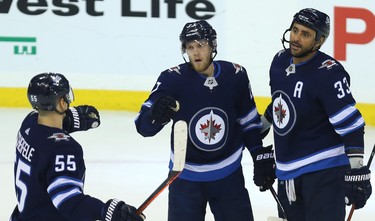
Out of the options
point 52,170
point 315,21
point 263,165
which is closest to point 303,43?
point 315,21

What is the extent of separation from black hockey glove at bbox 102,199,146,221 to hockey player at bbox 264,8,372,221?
2.73ft

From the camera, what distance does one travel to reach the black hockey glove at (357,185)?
3.32 metres

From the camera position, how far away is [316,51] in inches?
136

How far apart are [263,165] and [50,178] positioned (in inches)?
41.1

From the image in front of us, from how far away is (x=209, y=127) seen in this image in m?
3.50

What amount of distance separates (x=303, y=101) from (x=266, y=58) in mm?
3688

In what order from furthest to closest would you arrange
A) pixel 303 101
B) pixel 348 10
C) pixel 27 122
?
pixel 348 10, pixel 303 101, pixel 27 122


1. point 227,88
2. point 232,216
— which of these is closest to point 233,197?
point 232,216

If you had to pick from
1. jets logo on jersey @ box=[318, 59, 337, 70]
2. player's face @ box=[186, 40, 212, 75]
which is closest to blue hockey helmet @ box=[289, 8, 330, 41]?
jets logo on jersey @ box=[318, 59, 337, 70]

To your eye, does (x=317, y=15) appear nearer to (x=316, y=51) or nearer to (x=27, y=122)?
(x=316, y=51)

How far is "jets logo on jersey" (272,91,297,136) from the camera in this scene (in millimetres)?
3432

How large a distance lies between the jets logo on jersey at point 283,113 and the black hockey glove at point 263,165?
141 mm

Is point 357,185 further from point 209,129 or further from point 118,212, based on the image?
point 118,212

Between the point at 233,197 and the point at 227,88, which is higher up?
the point at 227,88
